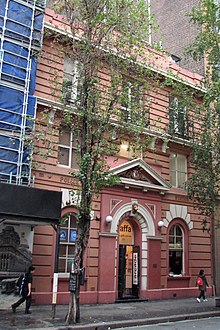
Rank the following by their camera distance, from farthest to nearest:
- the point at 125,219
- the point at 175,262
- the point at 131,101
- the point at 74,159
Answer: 1. the point at 175,262
2. the point at 125,219
3. the point at 74,159
4. the point at 131,101

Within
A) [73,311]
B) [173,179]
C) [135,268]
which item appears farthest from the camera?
[173,179]

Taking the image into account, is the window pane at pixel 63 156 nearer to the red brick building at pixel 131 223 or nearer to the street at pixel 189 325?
the red brick building at pixel 131 223

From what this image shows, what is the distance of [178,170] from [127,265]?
20.5ft

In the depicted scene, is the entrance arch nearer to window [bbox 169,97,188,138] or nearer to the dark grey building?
window [bbox 169,97,188,138]

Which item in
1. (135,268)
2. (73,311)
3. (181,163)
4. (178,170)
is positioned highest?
(181,163)

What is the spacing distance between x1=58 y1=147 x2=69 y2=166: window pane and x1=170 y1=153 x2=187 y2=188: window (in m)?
6.73

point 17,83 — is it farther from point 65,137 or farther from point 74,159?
point 74,159

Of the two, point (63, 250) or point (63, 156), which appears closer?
point (63, 250)

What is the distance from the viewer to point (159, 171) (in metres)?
20.4

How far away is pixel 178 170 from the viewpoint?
71.5ft

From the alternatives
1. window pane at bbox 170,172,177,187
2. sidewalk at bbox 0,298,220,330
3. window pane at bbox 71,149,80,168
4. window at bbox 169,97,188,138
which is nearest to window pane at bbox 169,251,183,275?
sidewalk at bbox 0,298,220,330

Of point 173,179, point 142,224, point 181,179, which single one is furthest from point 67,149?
point 181,179

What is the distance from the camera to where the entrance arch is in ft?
59.7

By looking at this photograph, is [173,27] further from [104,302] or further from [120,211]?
[104,302]
